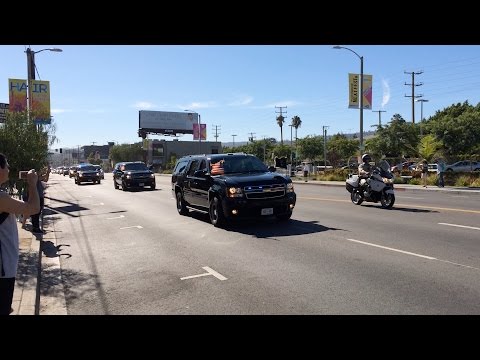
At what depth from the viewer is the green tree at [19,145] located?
447 inches

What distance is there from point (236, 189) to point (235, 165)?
1749 mm

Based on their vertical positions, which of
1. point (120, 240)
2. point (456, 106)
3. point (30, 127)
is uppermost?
point (456, 106)

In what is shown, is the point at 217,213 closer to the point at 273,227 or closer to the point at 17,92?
the point at 273,227

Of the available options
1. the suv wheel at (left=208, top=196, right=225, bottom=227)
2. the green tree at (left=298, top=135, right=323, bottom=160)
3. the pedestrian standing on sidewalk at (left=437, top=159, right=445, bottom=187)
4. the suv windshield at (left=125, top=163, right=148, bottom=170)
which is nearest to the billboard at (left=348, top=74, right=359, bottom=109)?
the pedestrian standing on sidewalk at (left=437, top=159, right=445, bottom=187)

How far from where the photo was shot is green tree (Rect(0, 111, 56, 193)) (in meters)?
11.4

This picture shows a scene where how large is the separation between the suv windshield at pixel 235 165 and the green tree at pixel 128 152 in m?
101

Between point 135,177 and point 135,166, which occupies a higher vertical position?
point 135,166

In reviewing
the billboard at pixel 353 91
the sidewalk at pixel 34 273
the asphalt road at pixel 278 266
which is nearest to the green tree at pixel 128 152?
the billboard at pixel 353 91

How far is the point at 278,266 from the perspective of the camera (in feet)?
24.8

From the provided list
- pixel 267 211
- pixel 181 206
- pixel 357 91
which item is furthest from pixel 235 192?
pixel 357 91

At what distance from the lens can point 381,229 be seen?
1080cm
